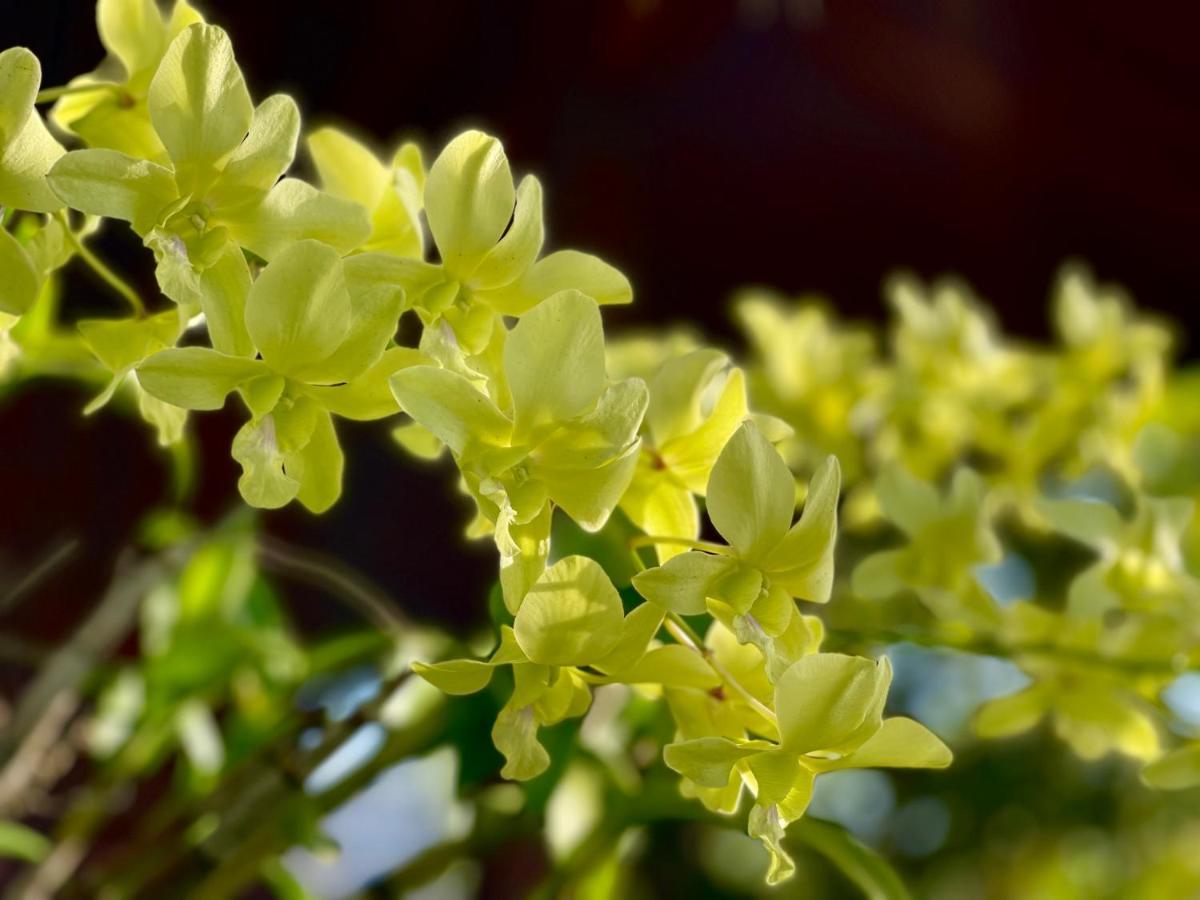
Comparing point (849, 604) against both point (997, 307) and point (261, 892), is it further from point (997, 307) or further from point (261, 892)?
point (997, 307)

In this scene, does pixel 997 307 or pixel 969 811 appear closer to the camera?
pixel 969 811

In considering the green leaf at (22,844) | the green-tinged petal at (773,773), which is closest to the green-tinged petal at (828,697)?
the green-tinged petal at (773,773)

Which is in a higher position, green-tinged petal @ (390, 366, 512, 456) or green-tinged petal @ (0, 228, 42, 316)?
green-tinged petal @ (390, 366, 512, 456)

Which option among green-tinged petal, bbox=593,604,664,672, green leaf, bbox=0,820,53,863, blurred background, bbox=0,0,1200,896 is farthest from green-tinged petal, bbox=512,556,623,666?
blurred background, bbox=0,0,1200,896

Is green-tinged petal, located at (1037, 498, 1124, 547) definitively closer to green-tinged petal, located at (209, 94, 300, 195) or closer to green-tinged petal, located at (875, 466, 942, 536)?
green-tinged petal, located at (875, 466, 942, 536)

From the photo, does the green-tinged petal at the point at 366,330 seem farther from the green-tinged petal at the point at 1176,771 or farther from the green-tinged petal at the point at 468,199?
the green-tinged petal at the point at 1176,771

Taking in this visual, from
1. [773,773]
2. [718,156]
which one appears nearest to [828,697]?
[773,773]

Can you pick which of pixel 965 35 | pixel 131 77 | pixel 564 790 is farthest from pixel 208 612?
pixel 965 35
